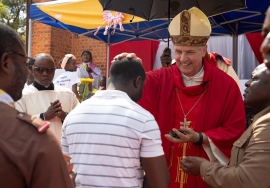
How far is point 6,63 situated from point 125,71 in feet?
3.33

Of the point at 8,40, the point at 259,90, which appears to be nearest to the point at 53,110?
the point at 259,90

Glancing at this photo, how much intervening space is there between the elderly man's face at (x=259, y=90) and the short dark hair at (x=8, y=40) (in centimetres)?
158

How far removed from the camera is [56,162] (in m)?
1.38

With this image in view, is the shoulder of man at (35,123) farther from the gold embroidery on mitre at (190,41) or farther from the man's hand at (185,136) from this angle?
the gold embroidery on mitre at (190,41)

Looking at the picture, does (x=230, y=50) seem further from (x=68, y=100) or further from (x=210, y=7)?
(x=68, y=100)

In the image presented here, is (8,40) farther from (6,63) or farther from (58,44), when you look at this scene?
(58,44)

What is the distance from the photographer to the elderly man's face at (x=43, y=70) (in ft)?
13.6

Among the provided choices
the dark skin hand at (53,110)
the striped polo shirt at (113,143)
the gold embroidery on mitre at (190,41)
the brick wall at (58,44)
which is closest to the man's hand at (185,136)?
the striped polo shirt at (113,143)

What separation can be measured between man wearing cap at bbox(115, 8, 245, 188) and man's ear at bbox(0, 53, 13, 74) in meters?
1.88

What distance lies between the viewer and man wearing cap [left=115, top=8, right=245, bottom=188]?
127 inches

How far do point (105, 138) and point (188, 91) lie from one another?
145 centimetres

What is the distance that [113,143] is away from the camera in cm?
218

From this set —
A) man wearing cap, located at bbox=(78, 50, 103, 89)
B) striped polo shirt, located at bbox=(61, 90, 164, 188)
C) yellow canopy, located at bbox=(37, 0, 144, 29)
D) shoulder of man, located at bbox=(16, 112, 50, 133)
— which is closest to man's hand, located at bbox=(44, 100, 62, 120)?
striped polo shirt, located at bbox=(61, 90, 164, 188)

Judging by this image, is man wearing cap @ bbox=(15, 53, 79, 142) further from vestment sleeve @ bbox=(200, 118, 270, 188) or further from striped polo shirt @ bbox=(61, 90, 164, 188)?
vestment sleeve @ bbox=(200, 118, 270, 188)
